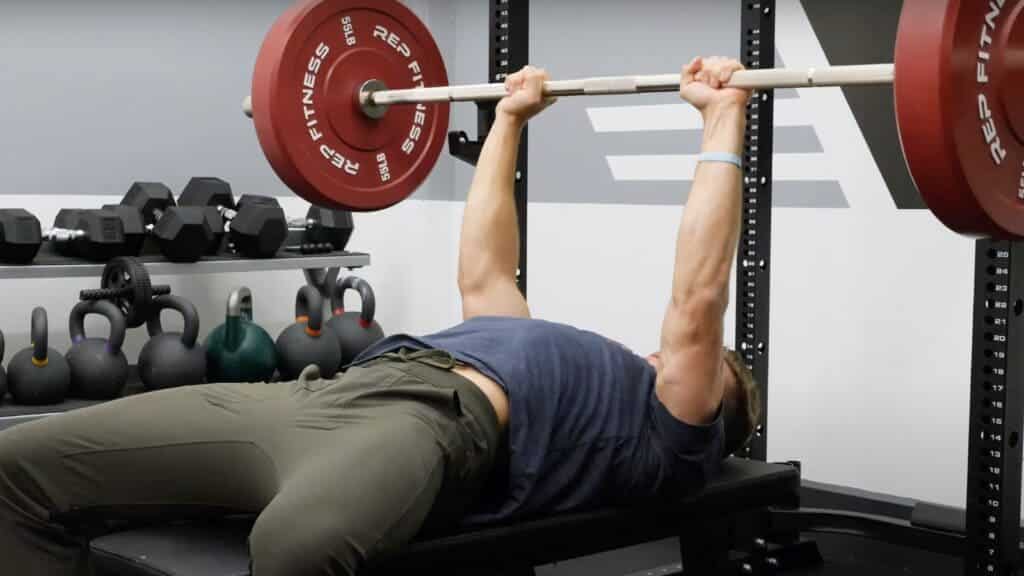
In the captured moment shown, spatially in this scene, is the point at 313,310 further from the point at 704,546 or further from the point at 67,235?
the point at 704,546

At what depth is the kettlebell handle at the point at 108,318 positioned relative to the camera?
366cm

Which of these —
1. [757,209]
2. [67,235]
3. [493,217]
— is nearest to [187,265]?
[67,235]

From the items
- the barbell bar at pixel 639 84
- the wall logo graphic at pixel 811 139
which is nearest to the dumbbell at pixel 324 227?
the wall logo graphic at pixel 811 139

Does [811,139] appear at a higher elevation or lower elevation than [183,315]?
higher

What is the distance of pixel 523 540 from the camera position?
6.72 feet

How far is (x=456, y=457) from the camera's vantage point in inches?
77.7

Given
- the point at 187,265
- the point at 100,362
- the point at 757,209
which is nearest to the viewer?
the point at 757,209

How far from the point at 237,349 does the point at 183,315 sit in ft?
0.72

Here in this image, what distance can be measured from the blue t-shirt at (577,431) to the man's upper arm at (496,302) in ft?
0.87

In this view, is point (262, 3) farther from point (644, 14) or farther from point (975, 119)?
point (975, 119)

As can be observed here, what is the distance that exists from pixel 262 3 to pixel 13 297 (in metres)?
1.38

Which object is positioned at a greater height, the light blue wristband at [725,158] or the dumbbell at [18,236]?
the light blue wristband at [725,158]

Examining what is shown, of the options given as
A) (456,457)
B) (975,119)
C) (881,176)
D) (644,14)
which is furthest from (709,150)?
(644,14)

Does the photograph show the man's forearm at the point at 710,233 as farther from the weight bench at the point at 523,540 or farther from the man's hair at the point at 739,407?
the weight bench at the point at 523,540
